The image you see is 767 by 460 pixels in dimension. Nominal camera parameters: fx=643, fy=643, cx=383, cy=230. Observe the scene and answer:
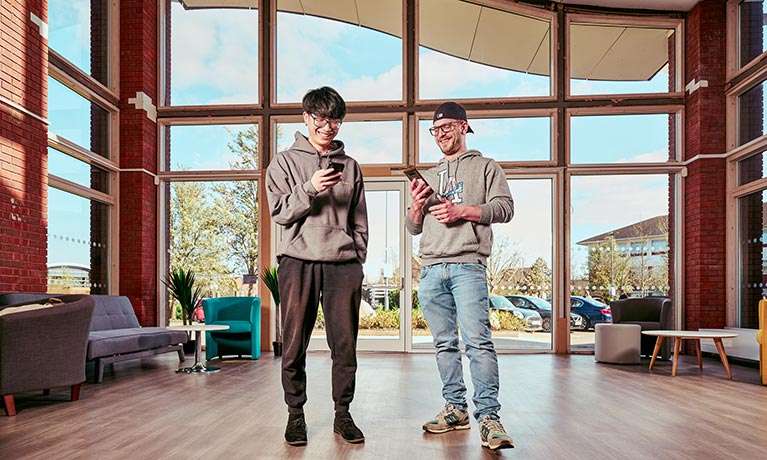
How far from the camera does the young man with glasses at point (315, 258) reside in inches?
115

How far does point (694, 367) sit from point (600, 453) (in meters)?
4.31

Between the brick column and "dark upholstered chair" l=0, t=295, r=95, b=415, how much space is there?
6.72 metres

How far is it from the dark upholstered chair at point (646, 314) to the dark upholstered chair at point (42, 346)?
5.83 m

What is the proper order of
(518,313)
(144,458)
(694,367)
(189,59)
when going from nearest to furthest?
(144,458)
(694,367)
(518,313)
(189,59)

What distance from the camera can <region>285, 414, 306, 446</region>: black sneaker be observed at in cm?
302

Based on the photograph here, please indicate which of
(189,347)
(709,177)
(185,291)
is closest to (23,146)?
(185,291)

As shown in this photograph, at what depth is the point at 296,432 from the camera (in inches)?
119

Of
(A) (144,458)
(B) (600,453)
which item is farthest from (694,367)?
(A) (144,458)

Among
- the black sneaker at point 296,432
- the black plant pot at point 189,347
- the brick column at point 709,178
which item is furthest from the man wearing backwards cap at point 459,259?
the brick column at point 709,178

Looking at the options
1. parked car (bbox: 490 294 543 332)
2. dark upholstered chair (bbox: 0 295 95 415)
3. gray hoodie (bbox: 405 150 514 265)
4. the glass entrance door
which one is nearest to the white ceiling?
the glass entrance door

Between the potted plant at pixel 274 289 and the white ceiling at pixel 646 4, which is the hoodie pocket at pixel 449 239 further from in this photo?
the white ceiling at pixel 646 4

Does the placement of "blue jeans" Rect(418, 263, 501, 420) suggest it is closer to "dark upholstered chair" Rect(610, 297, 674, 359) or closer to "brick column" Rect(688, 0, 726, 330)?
"dark upholstered chair" Rect(610, 297, 674, 359)

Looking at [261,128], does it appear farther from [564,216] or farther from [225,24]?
[564,216]

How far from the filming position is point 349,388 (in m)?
3.00
